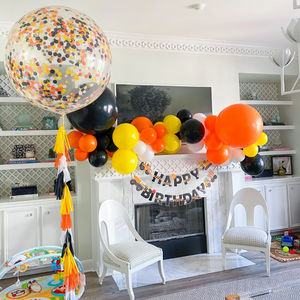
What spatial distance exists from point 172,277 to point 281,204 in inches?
85.0

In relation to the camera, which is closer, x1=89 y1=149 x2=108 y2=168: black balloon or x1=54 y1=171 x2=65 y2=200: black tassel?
x1=54 y1=171 x2=65 y2=200: black tassel

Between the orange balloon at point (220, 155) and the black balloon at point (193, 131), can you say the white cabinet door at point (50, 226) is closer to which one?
the black balloon at point (193, 131)

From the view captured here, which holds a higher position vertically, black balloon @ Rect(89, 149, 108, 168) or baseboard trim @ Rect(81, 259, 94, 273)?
black balloon @ Rect(89, 149, 108, 168)

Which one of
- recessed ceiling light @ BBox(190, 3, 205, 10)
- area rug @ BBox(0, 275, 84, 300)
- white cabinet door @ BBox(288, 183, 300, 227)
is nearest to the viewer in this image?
area rug @ BBox(0, 275, 84, 300)

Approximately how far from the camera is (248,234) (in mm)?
3014

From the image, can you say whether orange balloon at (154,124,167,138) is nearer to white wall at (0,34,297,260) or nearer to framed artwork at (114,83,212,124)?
framed artwork at (114,83,212,124)

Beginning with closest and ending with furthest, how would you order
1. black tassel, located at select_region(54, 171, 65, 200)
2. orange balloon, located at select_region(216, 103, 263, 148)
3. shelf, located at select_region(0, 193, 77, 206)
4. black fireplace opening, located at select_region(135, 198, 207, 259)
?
black tassel, located at select_region(54, 171, 65, 200), orange balloon, located at select_region(216, 103, 263, 148), shelf, located at select_region(0, 193, 77, 206), black fireplace opening, located at select_region(135, 198, 207, 259)

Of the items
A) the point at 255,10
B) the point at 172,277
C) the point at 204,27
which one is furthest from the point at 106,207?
the point at 255,10

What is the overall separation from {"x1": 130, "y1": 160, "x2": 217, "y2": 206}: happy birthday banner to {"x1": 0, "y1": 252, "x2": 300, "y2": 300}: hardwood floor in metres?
0.87

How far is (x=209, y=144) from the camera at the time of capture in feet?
9.37

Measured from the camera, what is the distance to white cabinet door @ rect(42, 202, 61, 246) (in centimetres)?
310

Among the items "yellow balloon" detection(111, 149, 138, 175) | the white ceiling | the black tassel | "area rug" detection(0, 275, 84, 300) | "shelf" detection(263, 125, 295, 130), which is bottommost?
"area rug" detection(0, 275, 84, 300)

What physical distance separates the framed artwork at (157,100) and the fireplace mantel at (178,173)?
546 millimetres

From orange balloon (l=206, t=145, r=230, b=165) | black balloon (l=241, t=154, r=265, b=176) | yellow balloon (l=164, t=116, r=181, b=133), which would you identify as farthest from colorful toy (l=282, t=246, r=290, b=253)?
yellow balloon (l=164, t=116, r=181, b=133)
